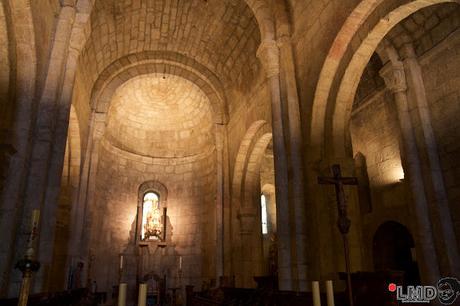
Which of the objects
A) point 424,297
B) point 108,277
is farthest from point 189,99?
point 424,297

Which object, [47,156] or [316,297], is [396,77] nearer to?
[316,297]

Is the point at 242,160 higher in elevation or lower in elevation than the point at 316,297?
higher

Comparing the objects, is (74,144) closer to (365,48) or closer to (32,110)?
(32,110)

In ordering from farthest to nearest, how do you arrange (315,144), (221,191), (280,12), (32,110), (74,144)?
(221,191) < (74,144) < (280,12) < (315,144) < (32,110)

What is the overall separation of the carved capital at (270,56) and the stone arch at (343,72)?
5.41 feet

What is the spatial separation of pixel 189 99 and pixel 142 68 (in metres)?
3.18

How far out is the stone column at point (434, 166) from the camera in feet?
23.9

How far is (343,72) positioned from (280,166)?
242 cm

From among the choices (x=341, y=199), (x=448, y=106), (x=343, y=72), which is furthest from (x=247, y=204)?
(x=341, y=199)

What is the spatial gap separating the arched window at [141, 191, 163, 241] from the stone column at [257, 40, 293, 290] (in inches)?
370

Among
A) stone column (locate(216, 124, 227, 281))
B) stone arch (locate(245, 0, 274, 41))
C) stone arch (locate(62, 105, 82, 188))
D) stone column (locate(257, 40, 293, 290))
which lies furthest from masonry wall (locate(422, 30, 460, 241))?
stone arch (locate(62, 105, 82, 188))

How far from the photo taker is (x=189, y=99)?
674 inches

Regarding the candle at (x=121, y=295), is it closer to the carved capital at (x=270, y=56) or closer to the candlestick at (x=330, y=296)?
the candlestick at (x=330, y=296)

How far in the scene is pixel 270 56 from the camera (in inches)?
347
